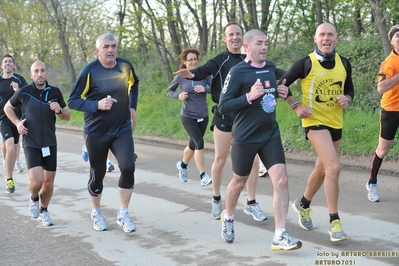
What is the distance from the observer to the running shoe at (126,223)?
704 cm

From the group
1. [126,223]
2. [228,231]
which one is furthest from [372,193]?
[126,223]

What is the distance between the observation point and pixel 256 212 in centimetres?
736

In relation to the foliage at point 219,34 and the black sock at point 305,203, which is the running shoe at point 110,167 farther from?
the black sock at point 305,203

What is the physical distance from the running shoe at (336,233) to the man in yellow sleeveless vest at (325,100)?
5 cm

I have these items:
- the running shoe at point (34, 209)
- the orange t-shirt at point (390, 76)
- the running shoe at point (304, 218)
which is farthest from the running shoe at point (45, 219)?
the orange t-shirt at point (390, 76)

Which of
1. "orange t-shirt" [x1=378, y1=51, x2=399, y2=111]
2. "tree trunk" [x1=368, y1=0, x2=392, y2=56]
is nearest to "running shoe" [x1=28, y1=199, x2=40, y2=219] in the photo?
"orange t-shirt" [x1=378, y1=51, x2=399, y2=111]

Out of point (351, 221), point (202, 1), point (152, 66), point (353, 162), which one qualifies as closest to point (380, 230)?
point (351, 221)

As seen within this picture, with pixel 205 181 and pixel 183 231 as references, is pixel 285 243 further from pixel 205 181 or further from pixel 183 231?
pixel 205 181

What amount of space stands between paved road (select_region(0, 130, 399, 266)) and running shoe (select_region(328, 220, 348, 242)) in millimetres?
60

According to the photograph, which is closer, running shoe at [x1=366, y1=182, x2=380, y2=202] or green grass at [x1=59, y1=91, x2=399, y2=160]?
running shoe at [x1=366, y1=182, x2=380, y2=202]

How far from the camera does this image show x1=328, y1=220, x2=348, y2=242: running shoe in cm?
609

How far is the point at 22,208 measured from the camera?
881 cm

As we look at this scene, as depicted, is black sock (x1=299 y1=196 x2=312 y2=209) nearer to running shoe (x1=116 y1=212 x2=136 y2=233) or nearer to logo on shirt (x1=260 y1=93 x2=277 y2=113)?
logo on shirt (x1=260 y1=93 x2=277 y2=113)

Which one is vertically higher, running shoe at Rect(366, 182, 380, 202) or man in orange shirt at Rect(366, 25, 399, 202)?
man in orange shirt at Rect(366, 25, 399, 202)
